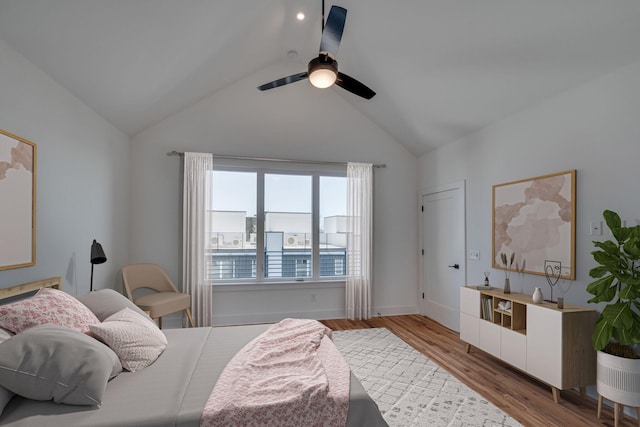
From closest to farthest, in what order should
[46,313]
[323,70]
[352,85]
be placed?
[46,313]
[323,70]
[352,85]

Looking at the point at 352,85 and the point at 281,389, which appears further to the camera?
the point at 352,85

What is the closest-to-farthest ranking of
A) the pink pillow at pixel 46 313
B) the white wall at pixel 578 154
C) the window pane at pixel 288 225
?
the pink pillow at pixel 46 313 < the white wall at pixel 578 154 < the window pane at pixel 288 225

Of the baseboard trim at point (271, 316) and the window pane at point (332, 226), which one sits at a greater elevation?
the window pane at point (332, 226)

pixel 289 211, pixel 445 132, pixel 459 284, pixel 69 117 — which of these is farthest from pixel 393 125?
pixel 69 117

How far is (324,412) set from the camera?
1409mm

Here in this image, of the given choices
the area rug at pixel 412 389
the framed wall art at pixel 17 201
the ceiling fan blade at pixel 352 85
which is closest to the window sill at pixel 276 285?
the area rug at pixel 412 389

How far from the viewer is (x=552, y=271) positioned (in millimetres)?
2871

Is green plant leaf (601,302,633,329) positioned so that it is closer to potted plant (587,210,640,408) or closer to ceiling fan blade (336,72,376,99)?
potted plant (587,210,640,408)

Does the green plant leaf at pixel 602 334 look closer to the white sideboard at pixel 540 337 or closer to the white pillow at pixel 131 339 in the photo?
the white sideboard at pixel 540 337

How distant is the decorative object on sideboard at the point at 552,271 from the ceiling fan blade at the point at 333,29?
264cm

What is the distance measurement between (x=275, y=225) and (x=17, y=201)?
112 inches

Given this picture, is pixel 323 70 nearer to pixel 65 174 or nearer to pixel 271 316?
pixel 65 174

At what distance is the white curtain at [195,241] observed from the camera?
4.13m

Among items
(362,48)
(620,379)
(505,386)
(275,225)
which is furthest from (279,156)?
(620,379)
